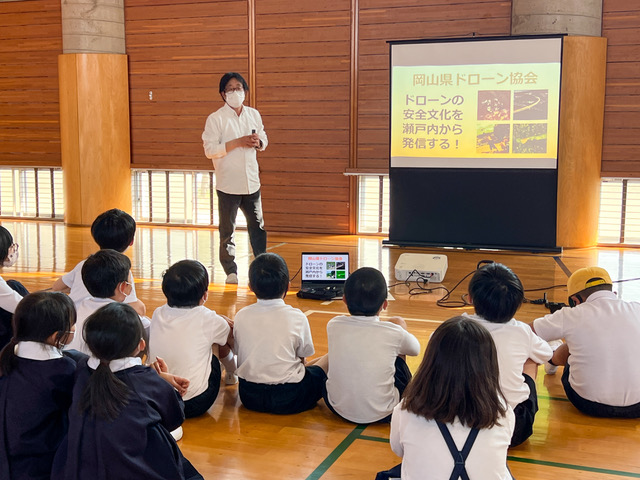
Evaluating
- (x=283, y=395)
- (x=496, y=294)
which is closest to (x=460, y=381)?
(x=496, y=294)

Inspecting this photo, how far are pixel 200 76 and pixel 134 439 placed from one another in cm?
751

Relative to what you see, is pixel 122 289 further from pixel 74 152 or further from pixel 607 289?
pixel 74 152

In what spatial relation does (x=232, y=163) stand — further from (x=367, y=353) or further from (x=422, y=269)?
(x=367, y=353)

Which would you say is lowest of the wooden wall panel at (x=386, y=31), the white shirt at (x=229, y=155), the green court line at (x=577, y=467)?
the green court line at (x=577, y=467)

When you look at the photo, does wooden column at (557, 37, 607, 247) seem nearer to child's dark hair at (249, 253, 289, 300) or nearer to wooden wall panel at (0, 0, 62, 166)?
child's dark hair at (249, 253, 289, 300)

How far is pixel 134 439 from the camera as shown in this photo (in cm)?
219

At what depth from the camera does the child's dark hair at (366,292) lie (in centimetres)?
304

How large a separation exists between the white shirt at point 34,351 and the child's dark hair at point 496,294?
5.01 feet

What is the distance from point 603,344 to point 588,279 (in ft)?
0.93

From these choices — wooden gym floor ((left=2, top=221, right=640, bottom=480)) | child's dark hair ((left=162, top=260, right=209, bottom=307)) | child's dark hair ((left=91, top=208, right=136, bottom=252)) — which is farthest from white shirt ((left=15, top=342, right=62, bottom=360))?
child's dark hair ((left=91, top=208, right=136, bottom=252))

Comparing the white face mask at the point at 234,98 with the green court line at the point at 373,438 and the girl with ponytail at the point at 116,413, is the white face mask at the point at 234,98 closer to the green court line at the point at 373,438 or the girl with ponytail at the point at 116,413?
the green court line at the point at 373,438

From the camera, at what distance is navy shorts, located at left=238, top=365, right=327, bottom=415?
325 centimetres

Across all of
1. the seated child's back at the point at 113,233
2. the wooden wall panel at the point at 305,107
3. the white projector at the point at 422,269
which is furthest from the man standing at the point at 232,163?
the wooden wall panel at the point at 305,107

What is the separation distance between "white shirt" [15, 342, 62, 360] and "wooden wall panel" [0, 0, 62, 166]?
317 inches
